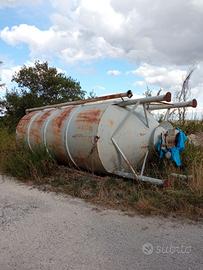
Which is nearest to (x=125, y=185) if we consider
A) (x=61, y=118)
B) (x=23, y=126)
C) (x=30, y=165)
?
(x=30, y=165)

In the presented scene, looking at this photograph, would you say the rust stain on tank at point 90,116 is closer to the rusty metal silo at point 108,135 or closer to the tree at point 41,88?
the rusty metal silo at point 108,135

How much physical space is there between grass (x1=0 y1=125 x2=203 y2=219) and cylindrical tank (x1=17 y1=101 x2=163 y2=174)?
0.74ft

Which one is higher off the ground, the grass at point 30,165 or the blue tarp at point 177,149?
the blue tarp at point 177,149

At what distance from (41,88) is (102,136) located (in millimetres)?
12939

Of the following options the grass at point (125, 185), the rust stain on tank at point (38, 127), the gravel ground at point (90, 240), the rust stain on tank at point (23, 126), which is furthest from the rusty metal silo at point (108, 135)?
the rust stain on tank at point (23, 126)

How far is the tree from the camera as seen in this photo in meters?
16.2

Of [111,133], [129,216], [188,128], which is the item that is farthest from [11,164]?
[188,128]

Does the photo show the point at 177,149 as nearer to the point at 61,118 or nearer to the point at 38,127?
the point at 61,118

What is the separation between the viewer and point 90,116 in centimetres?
561

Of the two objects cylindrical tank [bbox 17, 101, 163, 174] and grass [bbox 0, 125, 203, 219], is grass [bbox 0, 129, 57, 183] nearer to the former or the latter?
grass [bbox 0, 125, 203, 219]

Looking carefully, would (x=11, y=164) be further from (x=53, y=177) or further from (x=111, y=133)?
(x=111, y=133)

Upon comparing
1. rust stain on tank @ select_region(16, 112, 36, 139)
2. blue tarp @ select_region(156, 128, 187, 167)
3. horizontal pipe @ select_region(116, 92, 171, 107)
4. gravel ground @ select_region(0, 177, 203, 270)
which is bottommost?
gravel ground @ select_region(0, 177, 203, 270)

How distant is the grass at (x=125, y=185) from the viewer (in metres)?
4.15

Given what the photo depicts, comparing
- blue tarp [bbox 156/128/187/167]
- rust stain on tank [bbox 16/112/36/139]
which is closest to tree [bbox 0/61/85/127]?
rust stain on tank [bbox 16/112/36/139]
